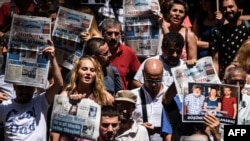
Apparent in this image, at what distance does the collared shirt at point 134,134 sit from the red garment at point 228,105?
84cm

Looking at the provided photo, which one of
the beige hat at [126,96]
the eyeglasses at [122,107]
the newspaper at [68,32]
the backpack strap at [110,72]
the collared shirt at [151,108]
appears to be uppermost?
the newspaper at [68,32]

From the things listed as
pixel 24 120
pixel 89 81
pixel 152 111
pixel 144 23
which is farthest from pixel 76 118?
pixel 144 23

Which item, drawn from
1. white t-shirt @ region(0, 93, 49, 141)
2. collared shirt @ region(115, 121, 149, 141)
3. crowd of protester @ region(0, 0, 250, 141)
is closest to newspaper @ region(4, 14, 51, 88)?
crowd of protester @ region(0, 0, 250, 141)

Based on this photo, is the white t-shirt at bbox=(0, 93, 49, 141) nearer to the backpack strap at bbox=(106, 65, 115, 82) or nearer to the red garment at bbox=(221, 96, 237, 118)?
the backpack strap at bbox=(106, 65, 115, 82)

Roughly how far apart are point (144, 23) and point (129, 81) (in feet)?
2.26

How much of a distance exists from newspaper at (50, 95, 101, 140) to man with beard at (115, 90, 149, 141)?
1.17 ft

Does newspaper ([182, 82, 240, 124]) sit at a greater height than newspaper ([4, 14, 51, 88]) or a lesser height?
lesser

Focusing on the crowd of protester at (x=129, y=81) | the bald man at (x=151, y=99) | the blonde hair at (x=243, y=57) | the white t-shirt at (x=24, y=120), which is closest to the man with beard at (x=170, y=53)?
the crowd of protester at (x=129, y=81)

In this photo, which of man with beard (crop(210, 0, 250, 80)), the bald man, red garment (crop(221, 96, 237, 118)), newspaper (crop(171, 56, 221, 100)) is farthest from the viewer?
man with beard (crop(210, 0, 250, 80))

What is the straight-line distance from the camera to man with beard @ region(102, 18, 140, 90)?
8.88 metres

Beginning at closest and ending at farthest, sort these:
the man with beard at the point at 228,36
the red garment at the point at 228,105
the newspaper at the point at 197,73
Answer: the red garment at the point at 228,105 → the newspaper at the point at 197,73 → the man with beard at the point at 228,36

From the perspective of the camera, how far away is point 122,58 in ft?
29.5

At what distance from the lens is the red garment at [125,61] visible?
898 centimetres

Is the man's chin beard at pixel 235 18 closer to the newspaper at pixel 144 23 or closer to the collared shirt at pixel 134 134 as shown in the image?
the newspaper at pixel 144 23
